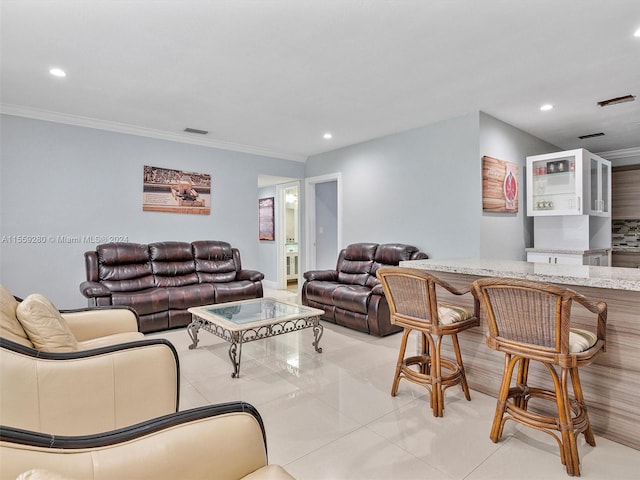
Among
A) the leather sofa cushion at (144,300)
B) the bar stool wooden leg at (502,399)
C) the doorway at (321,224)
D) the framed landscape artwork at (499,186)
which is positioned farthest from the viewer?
the doorway at (321,224)

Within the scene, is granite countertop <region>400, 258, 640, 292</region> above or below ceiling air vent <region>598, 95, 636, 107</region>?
below

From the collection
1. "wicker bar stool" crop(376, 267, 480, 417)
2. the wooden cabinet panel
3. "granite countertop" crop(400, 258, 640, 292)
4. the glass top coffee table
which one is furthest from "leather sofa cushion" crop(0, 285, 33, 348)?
the wooden cabinet panel

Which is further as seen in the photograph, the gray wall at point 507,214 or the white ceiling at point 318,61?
the gray wall at point 507,214

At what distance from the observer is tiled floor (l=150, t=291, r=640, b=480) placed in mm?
1786

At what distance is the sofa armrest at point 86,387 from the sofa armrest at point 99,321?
0.96 m

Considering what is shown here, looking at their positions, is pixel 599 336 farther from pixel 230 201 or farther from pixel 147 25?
pixel 230 201

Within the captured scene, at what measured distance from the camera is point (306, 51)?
2.73m

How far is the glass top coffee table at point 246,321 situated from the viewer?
2.92 m

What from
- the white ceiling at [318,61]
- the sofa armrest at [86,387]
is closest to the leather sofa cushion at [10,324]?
the sofa armrest at [86,387]

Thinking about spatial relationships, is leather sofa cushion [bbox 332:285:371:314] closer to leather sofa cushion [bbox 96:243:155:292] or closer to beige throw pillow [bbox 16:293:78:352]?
leather sofa cushion [bbox 96:243:155:292]

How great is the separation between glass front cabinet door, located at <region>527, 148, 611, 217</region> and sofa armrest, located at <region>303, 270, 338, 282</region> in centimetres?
279

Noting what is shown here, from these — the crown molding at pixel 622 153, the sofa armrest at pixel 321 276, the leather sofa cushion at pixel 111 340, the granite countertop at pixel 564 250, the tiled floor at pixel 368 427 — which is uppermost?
the crown molding at pixel 622 153

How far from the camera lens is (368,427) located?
2156mm

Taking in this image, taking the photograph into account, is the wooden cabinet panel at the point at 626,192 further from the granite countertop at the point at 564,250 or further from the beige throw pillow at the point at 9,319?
the beige throw pillow at the point at 9,319
